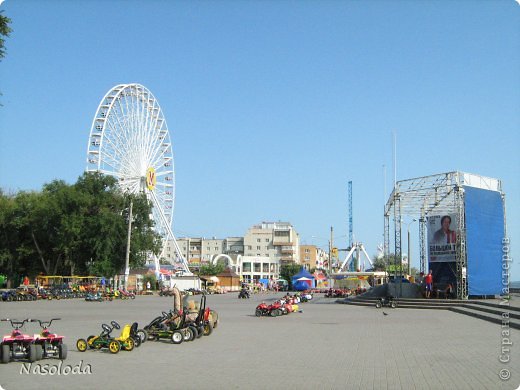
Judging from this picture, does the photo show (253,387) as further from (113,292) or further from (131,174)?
(131,174)

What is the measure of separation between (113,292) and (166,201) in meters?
18.9

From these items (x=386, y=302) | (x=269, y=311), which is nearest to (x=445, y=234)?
(x=386, y=302)

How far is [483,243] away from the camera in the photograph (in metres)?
32.4

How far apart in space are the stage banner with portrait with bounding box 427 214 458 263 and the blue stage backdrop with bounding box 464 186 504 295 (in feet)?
3.95

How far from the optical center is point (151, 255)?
207ft

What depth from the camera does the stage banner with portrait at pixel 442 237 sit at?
110 feet

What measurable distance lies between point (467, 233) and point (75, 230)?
37451mm

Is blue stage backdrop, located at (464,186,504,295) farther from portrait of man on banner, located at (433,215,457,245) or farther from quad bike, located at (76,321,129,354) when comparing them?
quad bike, located at (76,321,129,354)

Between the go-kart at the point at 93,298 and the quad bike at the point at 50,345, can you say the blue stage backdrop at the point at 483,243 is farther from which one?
the go-kart at the point at 93,298

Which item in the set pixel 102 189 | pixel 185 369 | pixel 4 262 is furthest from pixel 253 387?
pixel 4 262

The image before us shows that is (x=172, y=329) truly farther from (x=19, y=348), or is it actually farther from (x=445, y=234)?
(x=445, y=234)

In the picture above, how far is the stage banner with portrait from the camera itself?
3341 centimetres

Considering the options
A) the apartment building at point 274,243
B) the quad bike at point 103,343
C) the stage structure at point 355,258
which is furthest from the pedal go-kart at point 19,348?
the apartment building at point 274,243

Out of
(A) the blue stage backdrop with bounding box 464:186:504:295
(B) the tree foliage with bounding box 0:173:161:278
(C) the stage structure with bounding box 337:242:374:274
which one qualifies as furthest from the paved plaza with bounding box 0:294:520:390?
(C) the stage structure with bounding box 337:242:374:274
